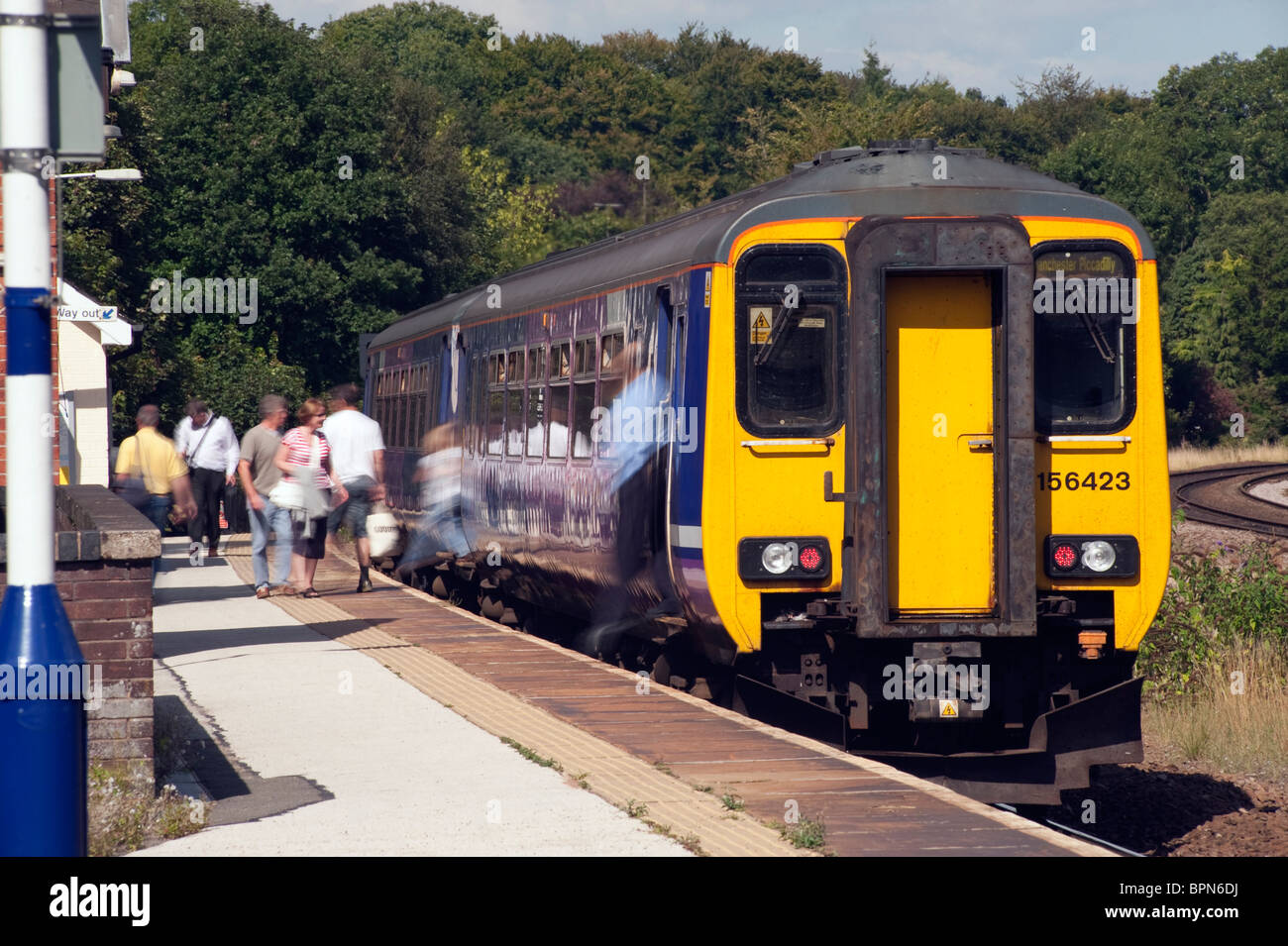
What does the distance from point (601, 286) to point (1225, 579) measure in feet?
22.5

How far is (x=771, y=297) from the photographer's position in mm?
9531

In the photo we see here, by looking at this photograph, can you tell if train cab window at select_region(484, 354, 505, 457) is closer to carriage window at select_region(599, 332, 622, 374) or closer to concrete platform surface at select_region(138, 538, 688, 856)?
concrete platform surface at select_region(138, 538, 688, 856)

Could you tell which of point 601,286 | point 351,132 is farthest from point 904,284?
point 351,132

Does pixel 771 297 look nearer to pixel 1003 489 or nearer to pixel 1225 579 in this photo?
pixel 1003 489

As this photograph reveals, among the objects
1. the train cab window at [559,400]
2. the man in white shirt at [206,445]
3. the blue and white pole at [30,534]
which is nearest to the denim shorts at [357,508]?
the train cab window at [559,400]

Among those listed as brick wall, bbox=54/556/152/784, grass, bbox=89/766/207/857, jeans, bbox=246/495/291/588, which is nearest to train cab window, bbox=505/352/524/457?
jeans, bbox=246/495/291/588

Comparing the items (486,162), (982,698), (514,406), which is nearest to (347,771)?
(982,698)

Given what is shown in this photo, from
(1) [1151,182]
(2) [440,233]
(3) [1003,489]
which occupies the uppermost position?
(1) [1151,182]

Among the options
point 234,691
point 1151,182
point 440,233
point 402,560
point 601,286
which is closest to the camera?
point 234,691

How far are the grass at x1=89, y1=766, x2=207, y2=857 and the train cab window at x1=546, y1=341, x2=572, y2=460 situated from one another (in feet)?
21.2

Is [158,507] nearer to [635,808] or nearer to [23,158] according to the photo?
[635,808]

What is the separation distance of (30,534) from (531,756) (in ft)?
13.0

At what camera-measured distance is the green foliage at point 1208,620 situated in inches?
567

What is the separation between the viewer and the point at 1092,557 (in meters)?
9.34
